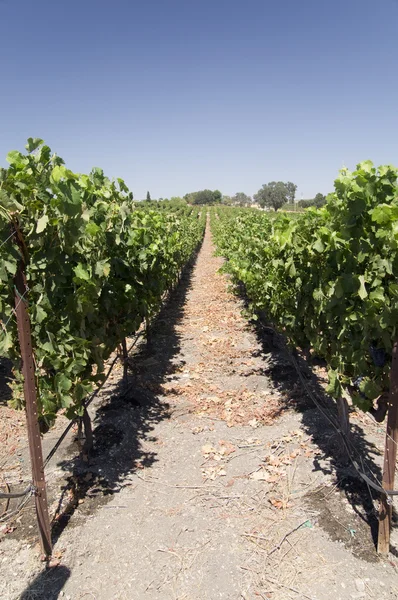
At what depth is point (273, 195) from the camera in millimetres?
106625

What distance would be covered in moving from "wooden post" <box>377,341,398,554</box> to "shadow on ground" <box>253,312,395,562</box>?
17cm

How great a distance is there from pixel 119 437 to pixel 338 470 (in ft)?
8.82

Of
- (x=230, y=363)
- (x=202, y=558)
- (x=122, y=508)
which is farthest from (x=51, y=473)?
(x=230, y=363)

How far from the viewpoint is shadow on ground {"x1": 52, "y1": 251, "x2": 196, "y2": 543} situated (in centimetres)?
404

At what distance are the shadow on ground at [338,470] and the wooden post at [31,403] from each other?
7.95ft

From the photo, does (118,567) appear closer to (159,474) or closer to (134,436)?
(159,474)

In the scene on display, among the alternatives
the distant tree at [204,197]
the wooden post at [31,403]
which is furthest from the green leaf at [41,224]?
the distant tree at [204,197]

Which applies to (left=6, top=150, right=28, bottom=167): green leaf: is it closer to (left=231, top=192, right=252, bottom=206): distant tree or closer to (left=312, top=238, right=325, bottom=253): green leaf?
(left=312, top=238, right=325, bottom=253): green leaf

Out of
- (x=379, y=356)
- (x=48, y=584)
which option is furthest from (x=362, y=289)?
(x=48, y=584)

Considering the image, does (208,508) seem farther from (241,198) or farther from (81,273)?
(241,198)

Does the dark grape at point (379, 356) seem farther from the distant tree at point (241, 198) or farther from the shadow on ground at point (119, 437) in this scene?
the distant tree at point (241, 198)

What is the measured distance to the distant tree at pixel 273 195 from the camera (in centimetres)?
10381

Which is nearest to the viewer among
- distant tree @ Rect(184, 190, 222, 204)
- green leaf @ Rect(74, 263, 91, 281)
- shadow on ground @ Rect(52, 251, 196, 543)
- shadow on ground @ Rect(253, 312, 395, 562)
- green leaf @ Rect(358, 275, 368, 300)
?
green leaf @ Rect(358, 275, 368, 300)

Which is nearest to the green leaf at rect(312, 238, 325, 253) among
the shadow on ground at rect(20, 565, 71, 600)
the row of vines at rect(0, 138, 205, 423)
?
the row of vines at rect(0, 138, 205, 423)
